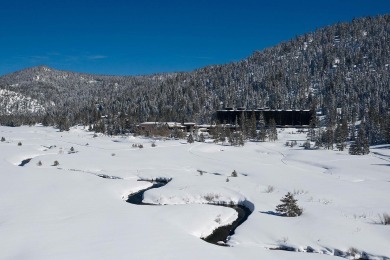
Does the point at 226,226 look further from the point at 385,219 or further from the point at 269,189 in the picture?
the point at 269,189

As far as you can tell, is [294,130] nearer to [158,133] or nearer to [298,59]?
[158,133]

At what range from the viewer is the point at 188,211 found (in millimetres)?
22500

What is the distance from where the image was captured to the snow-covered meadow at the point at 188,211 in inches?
620

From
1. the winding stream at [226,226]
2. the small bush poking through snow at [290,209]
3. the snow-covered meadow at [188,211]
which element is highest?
the small bush poking through snow at [290,209]

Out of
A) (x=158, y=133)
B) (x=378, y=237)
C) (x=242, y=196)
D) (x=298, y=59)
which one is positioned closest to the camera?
(x=378, y=237)

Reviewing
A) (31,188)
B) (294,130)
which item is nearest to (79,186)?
(31,188)

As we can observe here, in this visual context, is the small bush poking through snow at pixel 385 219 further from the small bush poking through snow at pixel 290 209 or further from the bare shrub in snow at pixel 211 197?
the bare shrub in snow at pixel 211 197

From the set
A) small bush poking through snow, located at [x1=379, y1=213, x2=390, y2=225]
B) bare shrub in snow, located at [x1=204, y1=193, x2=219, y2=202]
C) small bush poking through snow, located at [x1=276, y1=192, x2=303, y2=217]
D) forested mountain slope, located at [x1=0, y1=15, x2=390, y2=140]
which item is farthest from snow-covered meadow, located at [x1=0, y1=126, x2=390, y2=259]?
forested mountain slope, located at [x1=0, y1=15, x2=390, y2=140]

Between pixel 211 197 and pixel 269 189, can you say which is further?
pixel 269 189

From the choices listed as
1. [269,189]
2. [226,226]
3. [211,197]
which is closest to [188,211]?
[226,226]

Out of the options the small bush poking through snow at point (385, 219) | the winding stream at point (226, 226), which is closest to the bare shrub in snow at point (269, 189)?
the winding stream at point (226, 226)

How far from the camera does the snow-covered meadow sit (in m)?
15.7

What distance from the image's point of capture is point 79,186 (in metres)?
30.0

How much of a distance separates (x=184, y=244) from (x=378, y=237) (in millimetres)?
8816
